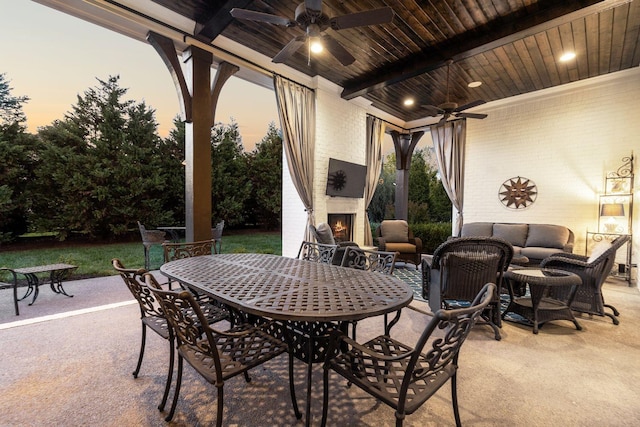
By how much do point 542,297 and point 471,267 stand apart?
87cm

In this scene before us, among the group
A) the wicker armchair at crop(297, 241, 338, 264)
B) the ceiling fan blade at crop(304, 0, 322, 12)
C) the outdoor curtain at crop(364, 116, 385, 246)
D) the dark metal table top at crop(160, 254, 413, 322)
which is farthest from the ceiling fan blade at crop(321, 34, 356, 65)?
the outdoor curtain at crop(364, 116, 385, 246)

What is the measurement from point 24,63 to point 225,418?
7.09 m

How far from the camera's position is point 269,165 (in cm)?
826

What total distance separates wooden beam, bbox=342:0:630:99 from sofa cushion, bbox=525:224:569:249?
3.46m

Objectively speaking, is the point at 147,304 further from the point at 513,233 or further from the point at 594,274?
the point at 513,233

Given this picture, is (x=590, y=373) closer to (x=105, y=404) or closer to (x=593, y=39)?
(x=105, y=404)

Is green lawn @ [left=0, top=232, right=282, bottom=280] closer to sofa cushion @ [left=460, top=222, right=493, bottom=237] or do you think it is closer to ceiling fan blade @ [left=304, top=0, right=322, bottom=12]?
sofa cushion @ [left=460, top=222, right=493, bottom=237]

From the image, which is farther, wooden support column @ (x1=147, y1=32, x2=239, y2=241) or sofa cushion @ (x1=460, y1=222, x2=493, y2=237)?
sofa cushion @ (x1=460, y1=222, x2=493, y2=237)

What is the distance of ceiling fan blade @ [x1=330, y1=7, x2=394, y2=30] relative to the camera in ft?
7.80

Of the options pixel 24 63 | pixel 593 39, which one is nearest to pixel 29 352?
pixel 24 63

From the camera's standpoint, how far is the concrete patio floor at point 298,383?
157cm

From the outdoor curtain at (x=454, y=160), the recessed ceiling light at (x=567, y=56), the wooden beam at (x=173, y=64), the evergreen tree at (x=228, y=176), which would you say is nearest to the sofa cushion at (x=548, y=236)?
the outdoor curtain at (x=454, y=160)

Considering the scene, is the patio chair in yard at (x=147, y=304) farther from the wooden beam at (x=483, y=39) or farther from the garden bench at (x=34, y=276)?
the wooden beam at (x=483, y=39)

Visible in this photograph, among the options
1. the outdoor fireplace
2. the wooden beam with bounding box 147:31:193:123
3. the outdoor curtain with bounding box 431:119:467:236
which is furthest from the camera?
the outdoor curtain with bounding box 431:119:467:236
